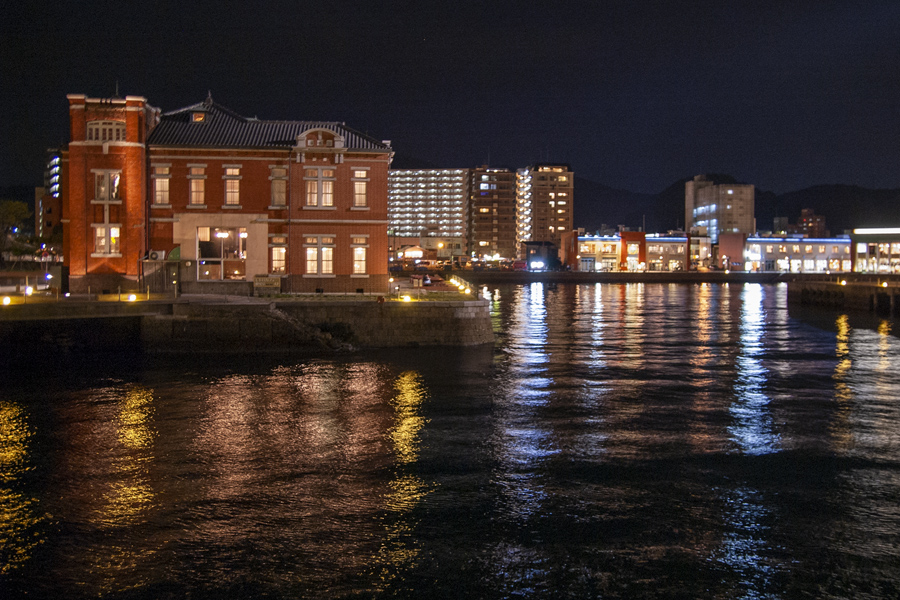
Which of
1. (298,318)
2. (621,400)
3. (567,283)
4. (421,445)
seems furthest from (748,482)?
(567,283)

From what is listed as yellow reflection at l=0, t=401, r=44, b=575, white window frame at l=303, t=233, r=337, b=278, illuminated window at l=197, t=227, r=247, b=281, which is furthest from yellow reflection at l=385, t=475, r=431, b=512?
illuminated window at l=197, t=227, r=247, b=281

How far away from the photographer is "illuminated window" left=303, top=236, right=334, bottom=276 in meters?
44.3

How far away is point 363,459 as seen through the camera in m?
16.3

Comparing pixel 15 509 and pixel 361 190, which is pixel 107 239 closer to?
pixel 361 190

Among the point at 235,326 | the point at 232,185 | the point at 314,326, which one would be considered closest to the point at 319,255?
the point at 232,185

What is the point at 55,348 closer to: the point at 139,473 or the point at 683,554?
the point at 139,473

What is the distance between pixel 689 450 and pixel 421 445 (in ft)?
20.9

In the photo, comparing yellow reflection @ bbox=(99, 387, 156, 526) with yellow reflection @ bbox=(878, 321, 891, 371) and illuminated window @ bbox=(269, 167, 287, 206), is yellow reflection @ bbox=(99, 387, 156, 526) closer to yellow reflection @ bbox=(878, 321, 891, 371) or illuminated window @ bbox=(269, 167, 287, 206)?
illuminated window @ bbox=(269, 167, 287, 206)

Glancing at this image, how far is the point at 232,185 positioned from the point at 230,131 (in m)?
3.72

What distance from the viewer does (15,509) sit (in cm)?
1309

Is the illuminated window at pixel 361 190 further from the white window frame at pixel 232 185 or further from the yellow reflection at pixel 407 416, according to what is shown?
the yellow reflection at pixel 407 416

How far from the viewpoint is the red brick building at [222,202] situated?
138 feet

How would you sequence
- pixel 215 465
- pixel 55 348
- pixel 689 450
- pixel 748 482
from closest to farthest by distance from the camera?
pixel 748 482 < pixel 215 465 < pixel 689 450 < pixel 55 348

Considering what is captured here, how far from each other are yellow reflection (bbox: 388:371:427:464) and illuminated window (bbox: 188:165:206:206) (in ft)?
72.8
